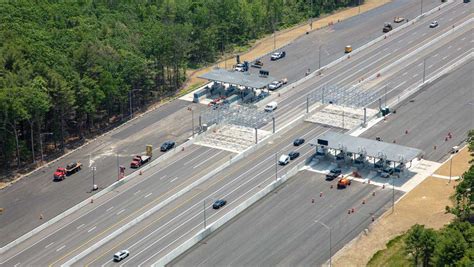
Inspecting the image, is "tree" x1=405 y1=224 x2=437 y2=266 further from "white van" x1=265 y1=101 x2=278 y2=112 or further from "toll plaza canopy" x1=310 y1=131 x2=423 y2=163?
"white van" x1=265 y1=101 x2=278 y2=112

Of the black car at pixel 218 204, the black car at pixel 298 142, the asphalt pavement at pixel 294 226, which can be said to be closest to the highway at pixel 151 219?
the black car at pixel 218 204

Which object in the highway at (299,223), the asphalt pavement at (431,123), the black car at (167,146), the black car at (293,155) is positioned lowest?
the highway at (299,223)

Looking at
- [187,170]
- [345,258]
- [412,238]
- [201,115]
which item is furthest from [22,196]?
[412,238]

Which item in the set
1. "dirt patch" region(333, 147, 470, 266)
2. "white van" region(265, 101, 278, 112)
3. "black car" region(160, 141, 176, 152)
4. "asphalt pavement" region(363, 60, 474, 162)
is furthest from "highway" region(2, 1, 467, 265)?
"dirt patch" region(333, 147, 470, 266)

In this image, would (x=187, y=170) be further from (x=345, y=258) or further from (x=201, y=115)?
(x=345, y=258)

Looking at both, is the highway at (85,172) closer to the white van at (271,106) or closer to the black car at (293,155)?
the white van at (271,106)

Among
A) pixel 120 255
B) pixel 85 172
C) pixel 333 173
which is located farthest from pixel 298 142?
pixel 120 255
